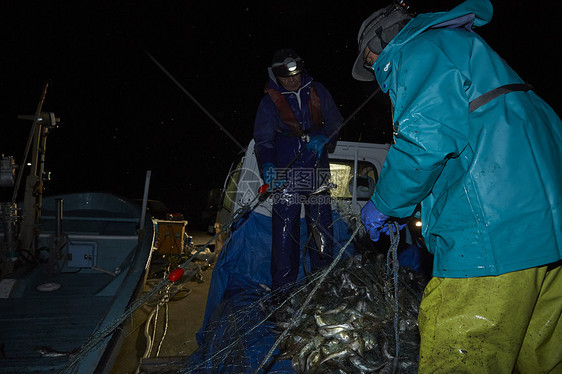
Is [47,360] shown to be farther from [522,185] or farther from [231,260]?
[522,185]

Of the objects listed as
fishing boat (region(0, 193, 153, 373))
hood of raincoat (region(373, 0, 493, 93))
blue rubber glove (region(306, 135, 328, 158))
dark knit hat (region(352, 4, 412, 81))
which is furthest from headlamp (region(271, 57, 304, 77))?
fishing boat (region(0, 193, 153, 373))

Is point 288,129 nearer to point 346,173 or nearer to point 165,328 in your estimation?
point 346,173

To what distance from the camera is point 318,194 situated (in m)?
3.99

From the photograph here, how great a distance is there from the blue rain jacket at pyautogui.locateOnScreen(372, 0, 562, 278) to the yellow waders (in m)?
0.07

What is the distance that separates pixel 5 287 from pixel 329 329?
4.28 meters

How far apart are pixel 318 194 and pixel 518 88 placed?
8.87ft

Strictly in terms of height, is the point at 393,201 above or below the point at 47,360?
above

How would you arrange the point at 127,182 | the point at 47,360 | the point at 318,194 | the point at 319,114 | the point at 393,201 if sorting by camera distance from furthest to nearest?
the point at 127,182, the point at 319,114, the point at 318,194, the point at 47,360, the point at 393,201

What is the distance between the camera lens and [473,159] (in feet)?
4.54

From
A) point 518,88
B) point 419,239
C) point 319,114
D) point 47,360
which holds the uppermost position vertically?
point 319,114

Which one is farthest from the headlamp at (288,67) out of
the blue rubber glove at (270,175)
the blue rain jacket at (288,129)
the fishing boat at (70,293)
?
the fishing boat at (70,293)

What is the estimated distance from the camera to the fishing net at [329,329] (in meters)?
2.20

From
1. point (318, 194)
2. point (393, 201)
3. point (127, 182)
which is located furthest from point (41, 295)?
point (127, 182)

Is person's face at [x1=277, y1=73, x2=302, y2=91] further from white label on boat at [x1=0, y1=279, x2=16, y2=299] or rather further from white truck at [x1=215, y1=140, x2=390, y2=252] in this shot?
white label on boat at [x1=0, y1=279, x2=16, y2=299]
